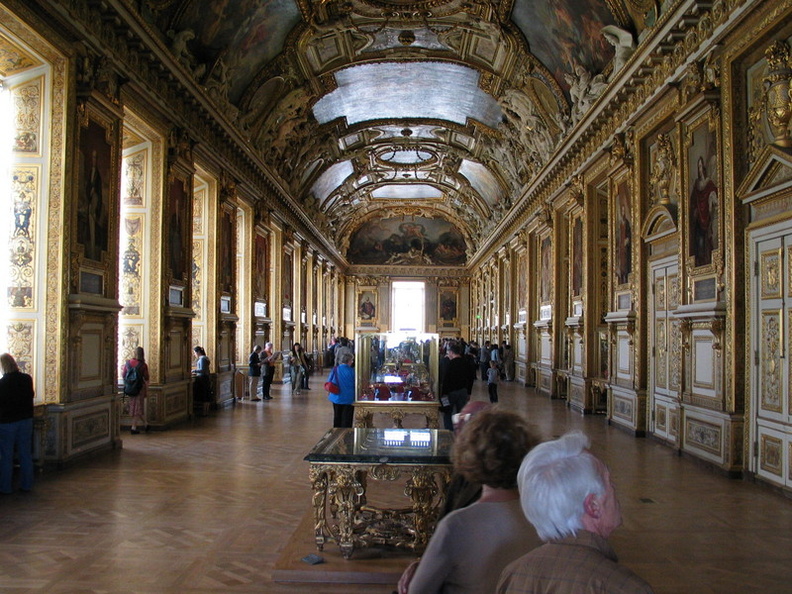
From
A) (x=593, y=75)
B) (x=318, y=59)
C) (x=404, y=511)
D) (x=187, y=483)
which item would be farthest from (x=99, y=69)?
(x=593, y=75)

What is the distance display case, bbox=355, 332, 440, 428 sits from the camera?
909 centimetres

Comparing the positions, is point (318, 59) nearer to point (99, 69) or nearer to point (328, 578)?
point (99, 69)

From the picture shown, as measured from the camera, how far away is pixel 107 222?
9.29 metres

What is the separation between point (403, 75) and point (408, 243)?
78.0ft

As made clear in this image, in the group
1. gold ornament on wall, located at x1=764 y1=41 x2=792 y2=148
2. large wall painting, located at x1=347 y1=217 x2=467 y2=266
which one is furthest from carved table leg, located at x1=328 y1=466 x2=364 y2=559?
large wall painting, located at x1=347 y1=217 x2=467 y2=266

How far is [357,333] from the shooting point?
11273mm

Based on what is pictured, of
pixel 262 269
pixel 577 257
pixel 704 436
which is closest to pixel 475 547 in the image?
pixel 704 436

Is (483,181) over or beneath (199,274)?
over

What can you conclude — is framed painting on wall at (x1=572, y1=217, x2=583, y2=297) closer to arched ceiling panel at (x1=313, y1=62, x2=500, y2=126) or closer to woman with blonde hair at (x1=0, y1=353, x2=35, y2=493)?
arched ceiling panel at (x1=313, y1=62, x2=500, y2=126)

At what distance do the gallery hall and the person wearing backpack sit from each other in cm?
9

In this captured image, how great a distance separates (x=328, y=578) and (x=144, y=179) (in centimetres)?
914

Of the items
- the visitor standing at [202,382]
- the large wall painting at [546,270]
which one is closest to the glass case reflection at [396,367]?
the visitor standing at [202,382]

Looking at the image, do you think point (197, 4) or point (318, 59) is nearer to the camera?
point (197, 4)

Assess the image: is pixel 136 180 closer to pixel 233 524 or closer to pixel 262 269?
pixel 233 524
